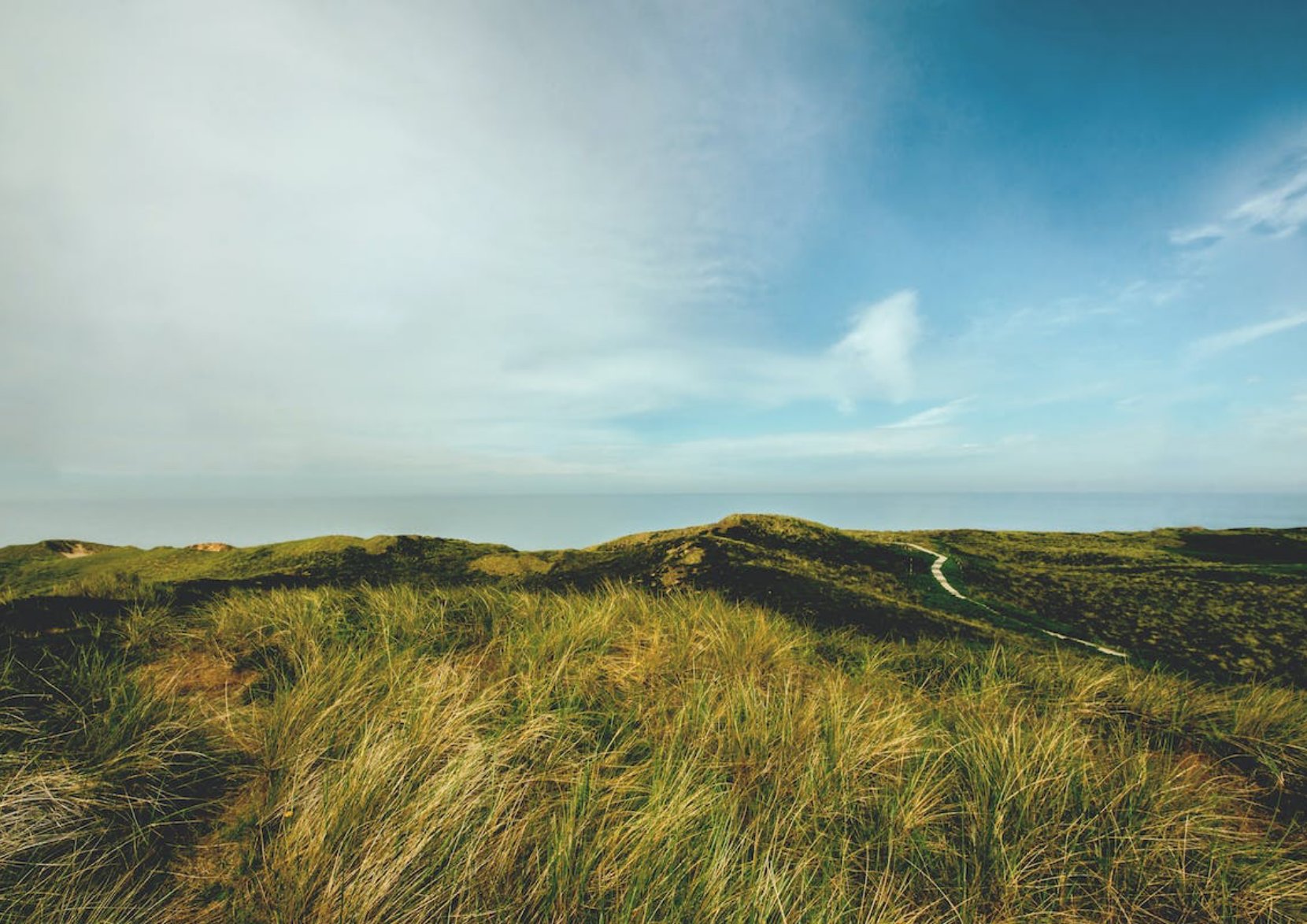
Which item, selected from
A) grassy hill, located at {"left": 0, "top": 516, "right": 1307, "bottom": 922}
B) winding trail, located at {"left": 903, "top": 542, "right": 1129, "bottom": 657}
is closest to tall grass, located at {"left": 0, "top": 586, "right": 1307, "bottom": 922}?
grassy hill, located at {"left": 0, "top": 516, "right": 1307, "bottom": 922}

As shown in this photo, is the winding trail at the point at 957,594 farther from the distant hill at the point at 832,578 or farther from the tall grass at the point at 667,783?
the tall grass at the point at 667,783

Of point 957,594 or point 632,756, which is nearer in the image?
point 632,756

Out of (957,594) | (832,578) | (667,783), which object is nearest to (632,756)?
(667,783)

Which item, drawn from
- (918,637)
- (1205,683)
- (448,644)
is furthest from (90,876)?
(1205,683)

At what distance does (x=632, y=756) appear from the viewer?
2219mm

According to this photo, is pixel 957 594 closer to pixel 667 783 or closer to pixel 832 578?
pixel 832 578

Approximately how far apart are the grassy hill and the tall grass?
0.01 metres

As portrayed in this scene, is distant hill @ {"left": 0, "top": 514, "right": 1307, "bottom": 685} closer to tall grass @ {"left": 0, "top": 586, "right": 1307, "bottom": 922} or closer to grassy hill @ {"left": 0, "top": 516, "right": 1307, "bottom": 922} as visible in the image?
grassy hill @ {"left": 0, "top": 516, "right": 1307, "bottom": 922}

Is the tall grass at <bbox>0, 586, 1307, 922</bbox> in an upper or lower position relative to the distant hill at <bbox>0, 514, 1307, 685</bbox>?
lower

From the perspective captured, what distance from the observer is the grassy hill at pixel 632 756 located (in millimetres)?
1489

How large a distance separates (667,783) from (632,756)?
32 centimetres

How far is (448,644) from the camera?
10.1 feet

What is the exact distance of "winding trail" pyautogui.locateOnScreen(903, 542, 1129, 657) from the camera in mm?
3553

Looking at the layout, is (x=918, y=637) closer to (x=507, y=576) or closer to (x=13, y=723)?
(x=507, y=576)
